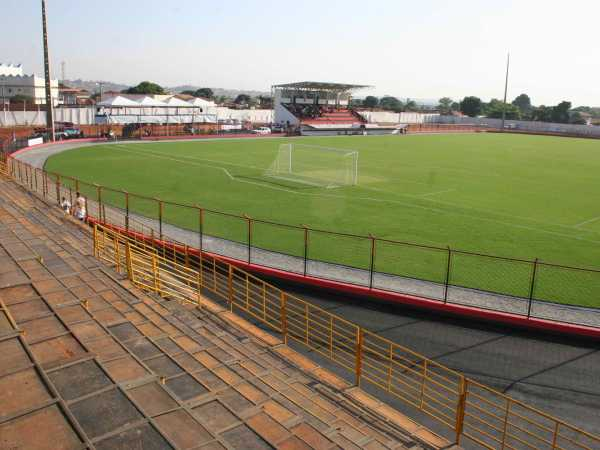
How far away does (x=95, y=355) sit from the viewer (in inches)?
326

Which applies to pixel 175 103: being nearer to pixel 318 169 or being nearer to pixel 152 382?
pixel 318 169

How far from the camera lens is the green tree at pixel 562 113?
5305 inches

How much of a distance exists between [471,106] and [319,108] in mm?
65499

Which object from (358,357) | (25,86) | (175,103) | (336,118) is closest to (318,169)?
(358,357)

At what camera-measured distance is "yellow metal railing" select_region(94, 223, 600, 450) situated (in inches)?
327

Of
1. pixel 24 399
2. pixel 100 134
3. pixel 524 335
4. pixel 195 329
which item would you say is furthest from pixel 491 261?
pixel 100 134

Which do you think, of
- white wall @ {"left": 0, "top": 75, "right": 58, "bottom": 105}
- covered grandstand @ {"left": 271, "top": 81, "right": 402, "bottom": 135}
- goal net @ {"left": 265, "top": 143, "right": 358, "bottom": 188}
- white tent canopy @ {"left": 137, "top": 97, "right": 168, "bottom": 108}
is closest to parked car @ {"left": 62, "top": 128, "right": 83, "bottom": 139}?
white tent canopy @ {"left": 137, "top": 97, "right": 168, "bottom": 108}

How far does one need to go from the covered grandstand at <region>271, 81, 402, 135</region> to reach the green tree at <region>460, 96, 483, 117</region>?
5387 cm

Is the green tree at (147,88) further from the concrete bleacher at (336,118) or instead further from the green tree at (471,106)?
the green tree at (471,106)

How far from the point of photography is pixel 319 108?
107m

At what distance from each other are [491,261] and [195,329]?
10.4 m

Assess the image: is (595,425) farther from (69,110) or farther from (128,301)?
(69,110)

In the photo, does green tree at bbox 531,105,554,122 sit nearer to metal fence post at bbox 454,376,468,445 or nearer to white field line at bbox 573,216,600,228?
white field line at bbox 573,216,600,228

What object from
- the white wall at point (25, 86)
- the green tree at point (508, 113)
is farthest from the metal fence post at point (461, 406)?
the green tree at point (508, 113)
